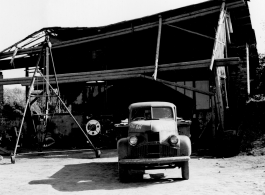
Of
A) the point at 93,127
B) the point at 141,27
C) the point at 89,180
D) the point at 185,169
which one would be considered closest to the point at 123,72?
the point at 141,27

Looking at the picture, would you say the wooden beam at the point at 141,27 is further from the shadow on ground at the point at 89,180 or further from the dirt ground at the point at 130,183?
the shadow on ground at the point at 89,180

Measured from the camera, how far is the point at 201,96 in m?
18.1

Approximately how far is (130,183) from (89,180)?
48.5 inches

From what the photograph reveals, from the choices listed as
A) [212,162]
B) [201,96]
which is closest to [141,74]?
[201,96]

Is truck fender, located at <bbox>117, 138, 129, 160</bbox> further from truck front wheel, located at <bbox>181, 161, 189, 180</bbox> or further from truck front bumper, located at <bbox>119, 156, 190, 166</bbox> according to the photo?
truck front wheel, located at <bbox>181, 161, 189, 180</bbox>

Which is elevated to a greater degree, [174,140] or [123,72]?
[123,72]

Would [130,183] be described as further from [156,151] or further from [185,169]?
[185,169]

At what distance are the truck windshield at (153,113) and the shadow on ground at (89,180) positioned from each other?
5.30 feet

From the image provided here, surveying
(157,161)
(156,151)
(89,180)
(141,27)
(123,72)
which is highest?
(141,27)

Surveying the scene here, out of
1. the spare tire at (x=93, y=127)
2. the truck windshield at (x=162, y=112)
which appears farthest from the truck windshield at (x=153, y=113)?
the spare tire at (x=93, y=127)

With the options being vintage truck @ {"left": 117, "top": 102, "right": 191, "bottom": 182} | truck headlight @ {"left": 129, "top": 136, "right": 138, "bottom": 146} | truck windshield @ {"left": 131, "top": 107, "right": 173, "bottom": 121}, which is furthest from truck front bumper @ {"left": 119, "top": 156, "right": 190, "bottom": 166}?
truck windshield @ {"left": 131, "top": 107, "right": 173, "bottom": 121}

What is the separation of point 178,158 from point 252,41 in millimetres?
16711

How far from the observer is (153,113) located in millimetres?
9180

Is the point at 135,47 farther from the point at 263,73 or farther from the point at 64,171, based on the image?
the point at 64,171
